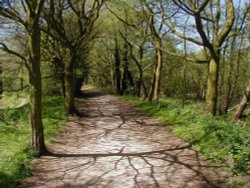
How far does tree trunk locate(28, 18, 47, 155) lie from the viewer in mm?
9766

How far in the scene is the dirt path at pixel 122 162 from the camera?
7.67 metres

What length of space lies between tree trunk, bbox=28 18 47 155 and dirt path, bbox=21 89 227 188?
53 cm

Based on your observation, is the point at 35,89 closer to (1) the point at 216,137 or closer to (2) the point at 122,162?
(2) the point at 122,162

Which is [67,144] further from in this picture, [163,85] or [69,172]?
[163,85]

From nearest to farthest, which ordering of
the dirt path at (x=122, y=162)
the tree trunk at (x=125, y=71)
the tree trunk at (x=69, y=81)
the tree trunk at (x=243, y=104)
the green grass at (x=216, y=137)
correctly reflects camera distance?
the green grass at (x=216, y=137) < the dirt path at (x=122, y=162) < the tree trunk at (x=243, y=104) < the tree trunk at (x=69, y=81) < the tree trunk at (x=125, y=71)

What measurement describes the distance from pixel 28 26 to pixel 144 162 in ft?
16.3

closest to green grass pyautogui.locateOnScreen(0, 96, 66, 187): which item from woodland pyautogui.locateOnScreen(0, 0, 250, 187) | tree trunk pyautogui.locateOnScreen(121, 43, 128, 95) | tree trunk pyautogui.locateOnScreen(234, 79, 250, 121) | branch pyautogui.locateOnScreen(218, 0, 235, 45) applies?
woodland pyautogui.locateOnScreen(0, 0, 250, 187)

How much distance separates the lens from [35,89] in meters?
9.91

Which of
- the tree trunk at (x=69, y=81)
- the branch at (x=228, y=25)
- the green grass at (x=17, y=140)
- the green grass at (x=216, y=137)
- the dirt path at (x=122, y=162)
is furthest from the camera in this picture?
the tree trunk at (x=69, y=81)

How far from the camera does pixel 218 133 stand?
9602 mm

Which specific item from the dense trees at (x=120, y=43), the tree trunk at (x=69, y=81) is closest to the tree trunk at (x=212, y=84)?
the dense trees at (x=120, y=43)

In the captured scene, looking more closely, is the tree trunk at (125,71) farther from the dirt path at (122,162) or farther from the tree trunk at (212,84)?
the dirt path at (122,162)

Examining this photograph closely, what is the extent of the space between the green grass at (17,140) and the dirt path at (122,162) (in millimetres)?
321

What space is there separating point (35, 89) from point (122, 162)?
10.6 feet
